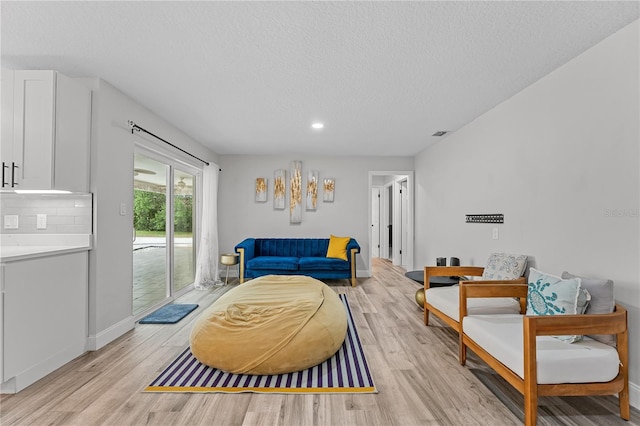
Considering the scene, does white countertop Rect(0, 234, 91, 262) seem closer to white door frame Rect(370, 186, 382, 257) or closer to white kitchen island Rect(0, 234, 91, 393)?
white kitchen island Rect(0, 234, 91, 393)

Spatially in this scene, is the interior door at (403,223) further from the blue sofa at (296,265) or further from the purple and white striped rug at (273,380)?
the purple and white striped rug at (273,380)

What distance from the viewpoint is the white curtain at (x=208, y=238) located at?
5156mm

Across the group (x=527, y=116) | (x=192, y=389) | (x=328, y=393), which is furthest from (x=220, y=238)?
(x=527, y=116)

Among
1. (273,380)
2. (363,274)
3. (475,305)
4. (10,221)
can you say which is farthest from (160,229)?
(475,305)

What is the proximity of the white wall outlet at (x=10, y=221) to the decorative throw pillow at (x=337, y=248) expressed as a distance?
4211 mm

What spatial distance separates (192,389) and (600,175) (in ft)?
10.9

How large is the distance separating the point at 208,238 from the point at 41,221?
8.37 ft

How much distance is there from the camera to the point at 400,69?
8.53 feet

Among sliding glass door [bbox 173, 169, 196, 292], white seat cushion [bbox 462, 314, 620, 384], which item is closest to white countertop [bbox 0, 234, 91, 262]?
sliding glass door [bbox 173, 169, 196, 292]

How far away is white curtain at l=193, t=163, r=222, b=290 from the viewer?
16.9ft

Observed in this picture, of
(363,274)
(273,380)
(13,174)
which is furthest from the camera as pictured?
(363,274)

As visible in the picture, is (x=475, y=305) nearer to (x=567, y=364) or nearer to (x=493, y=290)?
(x=493, y=290)

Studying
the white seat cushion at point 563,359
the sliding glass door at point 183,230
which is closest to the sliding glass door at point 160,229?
the sliding glass door at point 183,230

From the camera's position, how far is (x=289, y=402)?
1959 millimetres
